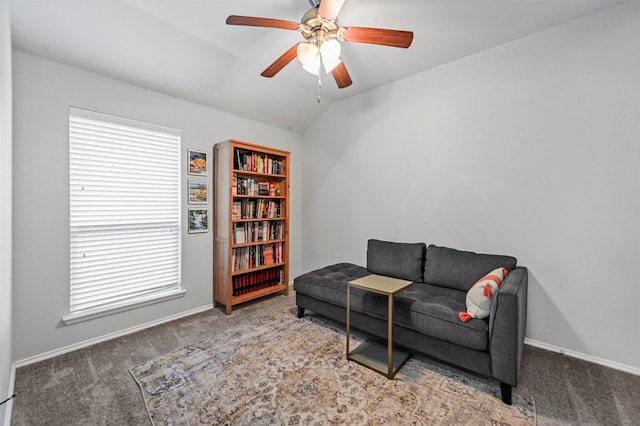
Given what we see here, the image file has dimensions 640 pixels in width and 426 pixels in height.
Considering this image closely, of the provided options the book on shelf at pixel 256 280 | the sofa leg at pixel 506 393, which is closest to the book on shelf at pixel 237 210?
the book on shelf at pixel 256 280

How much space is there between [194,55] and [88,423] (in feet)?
9.36

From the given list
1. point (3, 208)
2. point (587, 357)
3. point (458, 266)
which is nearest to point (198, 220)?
point (3, 208)

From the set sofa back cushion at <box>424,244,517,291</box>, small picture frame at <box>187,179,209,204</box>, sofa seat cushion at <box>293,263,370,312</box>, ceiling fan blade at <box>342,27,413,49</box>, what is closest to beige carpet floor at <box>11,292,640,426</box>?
sofa back cushion at <box>424,244,517,291</box>

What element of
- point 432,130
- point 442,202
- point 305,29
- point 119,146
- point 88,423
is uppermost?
point 305,29

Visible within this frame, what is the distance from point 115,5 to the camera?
1954 millimetres

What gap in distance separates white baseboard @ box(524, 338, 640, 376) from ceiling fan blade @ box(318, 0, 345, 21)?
307 cm

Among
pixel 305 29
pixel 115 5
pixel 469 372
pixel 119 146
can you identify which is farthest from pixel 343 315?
pixel 115 5

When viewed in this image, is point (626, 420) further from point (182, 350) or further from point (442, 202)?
point (182, 350)

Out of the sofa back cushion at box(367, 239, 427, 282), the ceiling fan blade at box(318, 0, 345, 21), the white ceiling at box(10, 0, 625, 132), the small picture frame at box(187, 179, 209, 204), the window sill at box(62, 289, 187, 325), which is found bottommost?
the window sill at box(62, 289, 187, 325)

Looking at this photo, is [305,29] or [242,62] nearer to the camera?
[305,29]

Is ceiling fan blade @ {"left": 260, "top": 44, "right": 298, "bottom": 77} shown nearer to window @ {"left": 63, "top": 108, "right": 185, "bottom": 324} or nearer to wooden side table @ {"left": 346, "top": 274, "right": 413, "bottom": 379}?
window @ {"left": 63, "top": 108, "right": 185, "bottom": 324}

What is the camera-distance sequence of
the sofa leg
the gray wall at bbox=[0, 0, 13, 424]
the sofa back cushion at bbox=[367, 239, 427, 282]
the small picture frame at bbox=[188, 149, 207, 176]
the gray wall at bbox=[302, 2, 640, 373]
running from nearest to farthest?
1. the gray wall at bbox=[0, 0, 13, 424]
2. the sofa leg
3. the gray wall at bbox=[302, 2, 640, 373]
4. the sofa back cushion at bbox=[367, 239, 427, 282]
5. the small picture frame at bbox=[188, 149, 207, 176]

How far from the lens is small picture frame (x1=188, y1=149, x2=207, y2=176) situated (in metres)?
3.04

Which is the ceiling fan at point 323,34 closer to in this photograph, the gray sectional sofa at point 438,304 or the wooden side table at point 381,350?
the wooden side table at point 381,350
